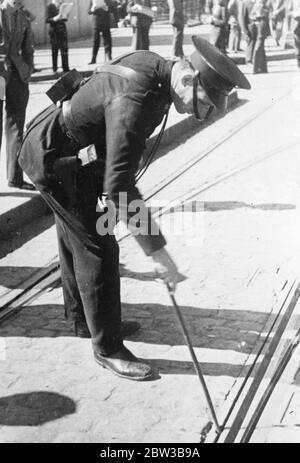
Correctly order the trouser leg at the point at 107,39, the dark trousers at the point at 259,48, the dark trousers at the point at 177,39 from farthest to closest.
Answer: the dark trousers at the point at 177,39, the dark trousers at the point at 259,48, the trouser leg at the point at 107,39

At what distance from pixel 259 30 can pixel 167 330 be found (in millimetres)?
14045

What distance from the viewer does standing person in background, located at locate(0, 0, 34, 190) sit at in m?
7.82

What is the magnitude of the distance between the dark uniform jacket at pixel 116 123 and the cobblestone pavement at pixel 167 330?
0.94 meters

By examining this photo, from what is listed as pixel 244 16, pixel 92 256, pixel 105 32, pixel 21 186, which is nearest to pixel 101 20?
pixel 105 32

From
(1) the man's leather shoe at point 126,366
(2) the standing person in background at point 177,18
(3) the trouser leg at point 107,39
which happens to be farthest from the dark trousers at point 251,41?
(1) the man's leather shoe at point 126,366

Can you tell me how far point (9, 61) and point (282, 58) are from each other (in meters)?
15.1

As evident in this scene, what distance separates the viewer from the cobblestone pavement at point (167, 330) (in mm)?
3936

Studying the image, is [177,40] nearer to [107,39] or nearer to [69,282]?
[107,39]

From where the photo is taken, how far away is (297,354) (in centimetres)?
462

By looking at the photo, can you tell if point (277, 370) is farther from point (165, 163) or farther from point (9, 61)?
point (165, 163)

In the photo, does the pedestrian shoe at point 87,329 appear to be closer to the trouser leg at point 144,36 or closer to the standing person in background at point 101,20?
the trouser leg at point 144,36

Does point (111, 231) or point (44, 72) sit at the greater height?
point (111, 231)
